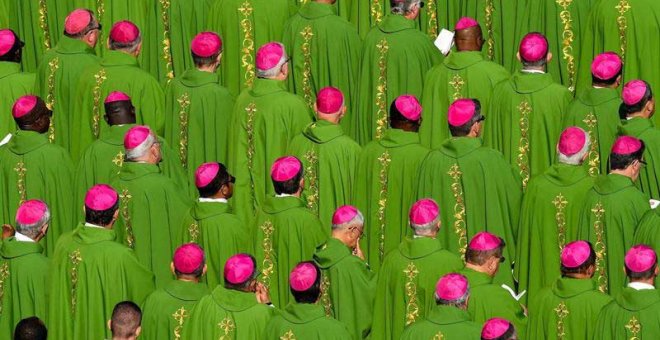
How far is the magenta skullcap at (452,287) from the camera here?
52.6ft

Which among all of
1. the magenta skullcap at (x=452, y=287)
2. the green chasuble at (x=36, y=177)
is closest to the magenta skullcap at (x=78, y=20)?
the green chasuble at (x=36, y=177)

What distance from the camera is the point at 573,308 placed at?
16562 mm

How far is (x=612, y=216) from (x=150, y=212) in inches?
128

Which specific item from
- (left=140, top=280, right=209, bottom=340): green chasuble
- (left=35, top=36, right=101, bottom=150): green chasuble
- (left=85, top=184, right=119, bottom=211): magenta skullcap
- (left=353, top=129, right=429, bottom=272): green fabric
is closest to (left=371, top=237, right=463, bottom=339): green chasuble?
(left=353, top=129, right=429, bottom=272): green fabric

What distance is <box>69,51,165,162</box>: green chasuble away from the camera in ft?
64.0

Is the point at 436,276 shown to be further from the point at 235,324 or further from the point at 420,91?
the point at 420,91

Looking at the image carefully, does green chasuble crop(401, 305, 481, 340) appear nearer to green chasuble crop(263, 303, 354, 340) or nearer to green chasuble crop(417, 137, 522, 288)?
green chasuble crop(263, 303, 354, 340)

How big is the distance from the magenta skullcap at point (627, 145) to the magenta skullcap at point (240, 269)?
2.56m

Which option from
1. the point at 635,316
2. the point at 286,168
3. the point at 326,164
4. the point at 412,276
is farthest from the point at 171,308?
the point at 635,316

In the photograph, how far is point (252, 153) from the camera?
1902 cm

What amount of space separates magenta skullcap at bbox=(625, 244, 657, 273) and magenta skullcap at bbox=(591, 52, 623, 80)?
2.33 meters

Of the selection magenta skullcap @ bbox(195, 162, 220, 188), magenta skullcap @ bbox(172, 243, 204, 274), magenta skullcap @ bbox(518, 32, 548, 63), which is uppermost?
magenta skullcap @ bbox(518, 32, 548, 63)

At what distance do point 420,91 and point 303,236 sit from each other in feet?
7.31

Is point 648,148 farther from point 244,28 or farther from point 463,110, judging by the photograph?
point 244,28
